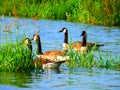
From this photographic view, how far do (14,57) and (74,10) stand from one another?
23790 mm

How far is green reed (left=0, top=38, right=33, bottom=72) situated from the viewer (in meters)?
14.8

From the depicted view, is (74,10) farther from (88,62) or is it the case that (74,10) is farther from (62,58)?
(88,62)

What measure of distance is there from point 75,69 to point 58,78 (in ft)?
5.33

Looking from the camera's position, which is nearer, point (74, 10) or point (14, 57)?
point (14, 57)

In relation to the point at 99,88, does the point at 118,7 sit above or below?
above

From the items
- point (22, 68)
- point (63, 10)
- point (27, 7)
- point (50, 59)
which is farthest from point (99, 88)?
point (27, 7)

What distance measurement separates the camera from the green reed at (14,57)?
581 inches

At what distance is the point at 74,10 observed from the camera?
1506 inches

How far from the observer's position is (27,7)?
4381cm

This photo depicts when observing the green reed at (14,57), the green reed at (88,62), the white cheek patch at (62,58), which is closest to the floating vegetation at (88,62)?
the green reed at (88,62)

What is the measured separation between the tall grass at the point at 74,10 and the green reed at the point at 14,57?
1201 cm

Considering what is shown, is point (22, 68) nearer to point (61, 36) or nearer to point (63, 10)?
point (61, 36)

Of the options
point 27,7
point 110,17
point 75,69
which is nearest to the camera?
point 75,69

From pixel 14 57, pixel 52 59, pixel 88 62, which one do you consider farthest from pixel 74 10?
pixel 14 57
